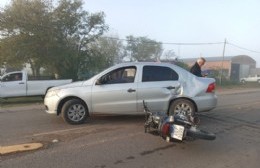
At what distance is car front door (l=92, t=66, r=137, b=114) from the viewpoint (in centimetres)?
922

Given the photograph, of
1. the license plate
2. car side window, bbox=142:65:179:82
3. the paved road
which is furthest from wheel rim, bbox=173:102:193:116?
the license plate

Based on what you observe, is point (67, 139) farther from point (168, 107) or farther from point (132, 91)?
point (168, 107)

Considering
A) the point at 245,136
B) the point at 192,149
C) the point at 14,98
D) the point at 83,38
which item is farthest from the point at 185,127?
the point at 83,38

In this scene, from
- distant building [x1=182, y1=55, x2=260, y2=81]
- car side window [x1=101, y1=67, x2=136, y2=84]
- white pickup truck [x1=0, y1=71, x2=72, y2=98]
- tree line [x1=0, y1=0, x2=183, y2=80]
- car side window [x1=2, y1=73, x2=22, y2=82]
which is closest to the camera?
car side window [x1=101, y1=67, x2=136, y2=84]

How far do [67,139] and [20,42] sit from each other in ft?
67.7

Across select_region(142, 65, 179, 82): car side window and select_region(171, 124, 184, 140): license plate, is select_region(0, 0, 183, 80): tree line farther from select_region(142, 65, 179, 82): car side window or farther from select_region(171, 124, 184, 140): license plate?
select_region(171, 124, 184, 140): license plate

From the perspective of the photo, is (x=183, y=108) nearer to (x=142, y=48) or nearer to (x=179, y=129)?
(x=179, y=129)

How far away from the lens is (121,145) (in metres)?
7.29

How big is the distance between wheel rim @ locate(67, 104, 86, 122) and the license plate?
3.31m

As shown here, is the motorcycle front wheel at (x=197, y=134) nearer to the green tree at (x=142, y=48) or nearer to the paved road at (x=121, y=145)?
the paved road at (x=121, y=145)

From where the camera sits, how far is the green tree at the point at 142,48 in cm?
7881

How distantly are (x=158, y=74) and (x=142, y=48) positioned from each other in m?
72.6

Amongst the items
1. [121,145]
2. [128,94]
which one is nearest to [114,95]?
[128,94]

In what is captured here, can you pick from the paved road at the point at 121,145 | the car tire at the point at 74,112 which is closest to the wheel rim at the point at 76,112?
the car tire at the point at 74,112
